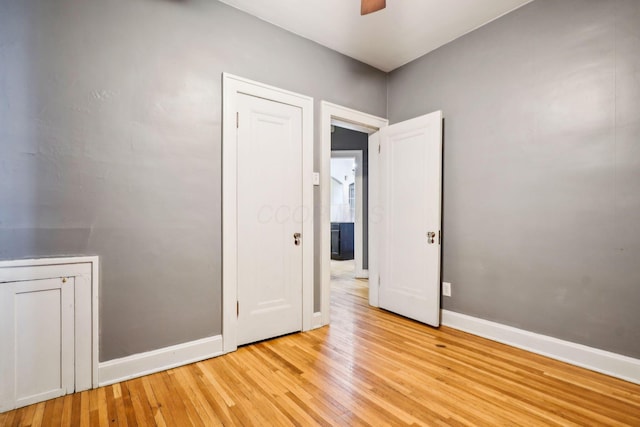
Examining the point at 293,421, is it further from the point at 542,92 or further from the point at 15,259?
the point at 542,92

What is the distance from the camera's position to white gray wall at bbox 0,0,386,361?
1.71 metres

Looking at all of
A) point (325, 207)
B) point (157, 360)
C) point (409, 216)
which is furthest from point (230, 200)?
point (409, 216)

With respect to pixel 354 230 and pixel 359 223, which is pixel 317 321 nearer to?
pixel 359 223

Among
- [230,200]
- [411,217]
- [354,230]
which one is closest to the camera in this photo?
[230,200]

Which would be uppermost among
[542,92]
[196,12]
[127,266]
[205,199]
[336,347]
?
[196,12]

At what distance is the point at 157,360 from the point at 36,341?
0.68 meters

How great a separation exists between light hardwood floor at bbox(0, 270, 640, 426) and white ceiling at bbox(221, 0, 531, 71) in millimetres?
2784

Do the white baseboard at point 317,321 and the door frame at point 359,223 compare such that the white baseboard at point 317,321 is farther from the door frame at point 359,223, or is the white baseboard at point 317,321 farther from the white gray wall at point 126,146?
the door frame at point 359,223

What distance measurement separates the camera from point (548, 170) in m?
2.33

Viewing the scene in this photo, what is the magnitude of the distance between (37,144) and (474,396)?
2974mm

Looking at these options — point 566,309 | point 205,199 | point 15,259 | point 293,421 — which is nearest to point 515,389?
point 566,309

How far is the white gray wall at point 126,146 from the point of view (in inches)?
67.5

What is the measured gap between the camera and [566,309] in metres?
2.23

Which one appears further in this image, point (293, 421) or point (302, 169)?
point (302, 169)
